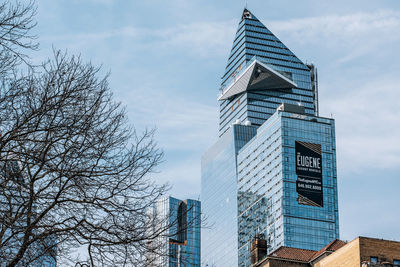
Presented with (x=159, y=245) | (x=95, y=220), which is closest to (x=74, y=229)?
(x=95, y=220)

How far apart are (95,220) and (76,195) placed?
0.98 metres

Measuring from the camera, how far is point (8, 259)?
24531 millimetres

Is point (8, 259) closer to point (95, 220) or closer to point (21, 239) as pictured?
point (21, 239)

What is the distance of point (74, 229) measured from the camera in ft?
81.3

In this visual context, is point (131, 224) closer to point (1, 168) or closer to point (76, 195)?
point (76, 195)

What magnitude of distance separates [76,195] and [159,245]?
9.92 ft

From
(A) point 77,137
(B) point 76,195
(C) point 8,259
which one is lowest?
(C) point 8,259

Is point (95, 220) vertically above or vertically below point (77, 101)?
below

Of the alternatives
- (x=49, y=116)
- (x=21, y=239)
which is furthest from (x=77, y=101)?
(x=21, y=239)

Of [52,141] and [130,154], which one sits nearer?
[52,141]

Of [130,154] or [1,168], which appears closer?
[1,168]

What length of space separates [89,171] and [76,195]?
3.51 ft

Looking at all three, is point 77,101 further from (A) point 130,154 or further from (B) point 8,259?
(B) point 8,259

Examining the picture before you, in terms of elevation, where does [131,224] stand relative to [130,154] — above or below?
below
